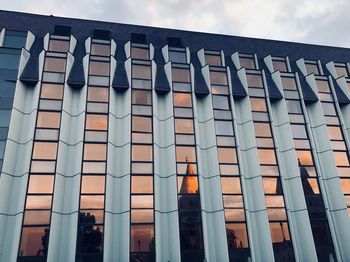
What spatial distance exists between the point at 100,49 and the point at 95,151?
1055 cm

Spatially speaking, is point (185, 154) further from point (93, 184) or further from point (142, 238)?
point (93, 184)

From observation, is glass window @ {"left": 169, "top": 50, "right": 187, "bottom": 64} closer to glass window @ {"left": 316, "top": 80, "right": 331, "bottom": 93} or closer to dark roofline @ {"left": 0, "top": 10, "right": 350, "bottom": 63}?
dark roofline @ {"left": 0, "top": 10, "right": 350, "bottom": 63}

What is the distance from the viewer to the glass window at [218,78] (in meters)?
29.7

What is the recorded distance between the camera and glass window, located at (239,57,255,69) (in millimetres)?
32806

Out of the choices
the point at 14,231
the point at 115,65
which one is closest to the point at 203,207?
the point at 14,231

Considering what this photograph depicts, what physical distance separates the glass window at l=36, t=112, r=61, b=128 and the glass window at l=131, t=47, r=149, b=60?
9.39 m

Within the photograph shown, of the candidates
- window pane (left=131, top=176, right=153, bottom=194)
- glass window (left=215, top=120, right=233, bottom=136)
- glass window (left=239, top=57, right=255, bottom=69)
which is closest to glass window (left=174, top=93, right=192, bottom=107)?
glass window (left=215, top=120, right=233, bottom=136)

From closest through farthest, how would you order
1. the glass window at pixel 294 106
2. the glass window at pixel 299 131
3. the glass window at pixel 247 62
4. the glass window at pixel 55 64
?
the glass window at pixel 55 64 → the glass window at pixel 299 131 → the glass window at pixel 294 106 → the glass window at pixel 247 62

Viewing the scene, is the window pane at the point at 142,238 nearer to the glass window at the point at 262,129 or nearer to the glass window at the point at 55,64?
the glass window at the point at 262,129

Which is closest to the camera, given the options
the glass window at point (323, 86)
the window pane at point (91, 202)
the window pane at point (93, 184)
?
the window pane at point (91, 202)

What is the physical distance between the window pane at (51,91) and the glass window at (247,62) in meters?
17.2

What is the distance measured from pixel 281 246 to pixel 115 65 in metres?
19.5

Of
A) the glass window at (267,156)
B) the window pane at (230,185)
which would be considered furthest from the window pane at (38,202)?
the glass window at (267,156)

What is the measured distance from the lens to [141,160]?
977 inches
